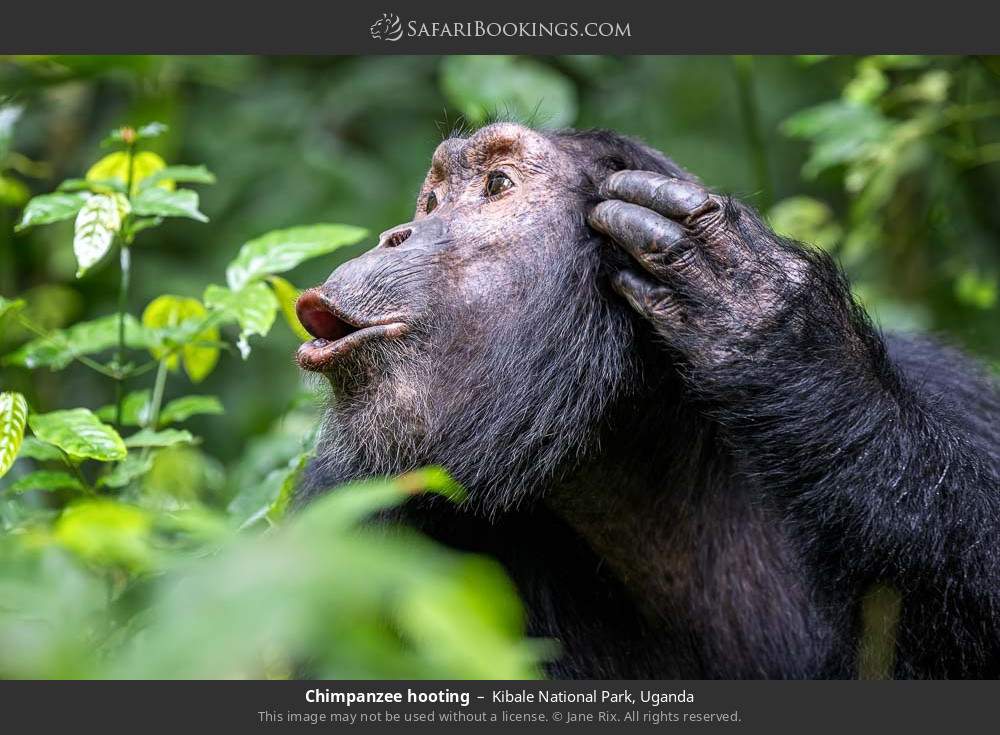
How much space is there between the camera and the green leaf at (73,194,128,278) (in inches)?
142

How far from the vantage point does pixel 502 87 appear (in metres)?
6.53

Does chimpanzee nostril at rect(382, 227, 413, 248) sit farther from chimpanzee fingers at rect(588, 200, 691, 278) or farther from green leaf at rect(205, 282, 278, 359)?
chimpanzee fingers at rect(588, 200, 691, 278)

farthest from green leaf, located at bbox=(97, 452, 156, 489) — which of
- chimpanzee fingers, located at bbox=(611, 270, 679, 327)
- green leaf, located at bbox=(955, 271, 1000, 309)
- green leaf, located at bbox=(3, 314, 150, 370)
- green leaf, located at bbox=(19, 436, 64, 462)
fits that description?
green leaf, located at bbox=(955, 271, 1000, 309)

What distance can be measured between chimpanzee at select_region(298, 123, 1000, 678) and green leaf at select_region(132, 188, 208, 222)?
2.22ft

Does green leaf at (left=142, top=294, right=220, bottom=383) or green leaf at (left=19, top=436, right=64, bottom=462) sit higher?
green leaf at (left=142, top=294, right=220, bottom=383)

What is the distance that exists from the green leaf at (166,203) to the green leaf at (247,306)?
27 centimetres

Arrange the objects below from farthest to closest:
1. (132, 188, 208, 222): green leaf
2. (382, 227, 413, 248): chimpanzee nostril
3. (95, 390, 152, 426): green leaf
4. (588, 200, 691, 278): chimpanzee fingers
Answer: (95, 390, 152, 426): green leaf < (132, 188, 208, 222): green leaf < (382, 227, 413, 248): chimpanzee nostril < (588, 200, 691, 278): chimpanzee fingers

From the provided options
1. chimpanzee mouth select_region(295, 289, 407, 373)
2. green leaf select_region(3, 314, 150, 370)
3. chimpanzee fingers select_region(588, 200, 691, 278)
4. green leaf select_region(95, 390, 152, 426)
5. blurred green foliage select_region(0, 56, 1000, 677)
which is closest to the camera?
blurred green foliage select_region(0, 56, 1000, 677)

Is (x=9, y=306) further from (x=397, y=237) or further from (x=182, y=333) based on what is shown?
(x=397, y=237)

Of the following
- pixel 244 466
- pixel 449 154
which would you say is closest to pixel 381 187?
pixel 244 466

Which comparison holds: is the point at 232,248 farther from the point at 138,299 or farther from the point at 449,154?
the point at 449,154

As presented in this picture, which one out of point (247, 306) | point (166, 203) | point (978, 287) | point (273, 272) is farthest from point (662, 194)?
point (978, 287)

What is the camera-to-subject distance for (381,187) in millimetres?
8555
